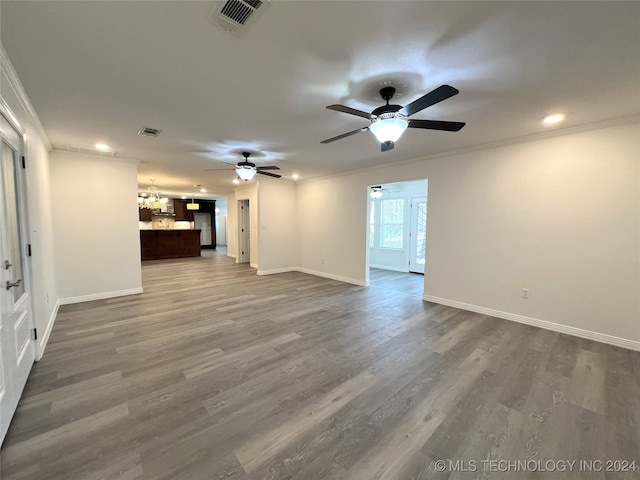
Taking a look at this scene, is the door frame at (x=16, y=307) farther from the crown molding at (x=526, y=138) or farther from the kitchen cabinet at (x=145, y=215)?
the kitchen cabinet at (x=145, y=215)

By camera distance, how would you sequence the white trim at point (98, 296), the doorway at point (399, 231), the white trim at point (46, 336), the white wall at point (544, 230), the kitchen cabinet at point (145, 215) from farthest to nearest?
the kitchen cabinet at point (145, 215), the doorway at point (399, 231), the white trim at point (98, 296), the white wall at point (544, 230), the white trim at point (46, 336)

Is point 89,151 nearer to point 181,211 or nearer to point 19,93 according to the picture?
point 19,93

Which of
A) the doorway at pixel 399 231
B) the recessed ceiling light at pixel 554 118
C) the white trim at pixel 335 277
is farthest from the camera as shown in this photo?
the doorway at pixel 399 231

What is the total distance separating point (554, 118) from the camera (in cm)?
293

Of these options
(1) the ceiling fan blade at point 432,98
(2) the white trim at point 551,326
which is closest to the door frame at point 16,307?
(1) the ceiling fan blade at point 432,98

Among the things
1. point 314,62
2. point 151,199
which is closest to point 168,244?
point 151,199

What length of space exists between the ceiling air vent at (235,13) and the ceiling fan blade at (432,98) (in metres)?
1.16

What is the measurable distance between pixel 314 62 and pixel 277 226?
5479 millimetres

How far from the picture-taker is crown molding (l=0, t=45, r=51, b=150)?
1840mm

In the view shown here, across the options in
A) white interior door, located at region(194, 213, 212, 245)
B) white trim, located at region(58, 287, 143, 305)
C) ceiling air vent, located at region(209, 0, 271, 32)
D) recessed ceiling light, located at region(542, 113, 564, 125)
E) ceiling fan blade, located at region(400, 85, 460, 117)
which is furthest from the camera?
white interior door, located at region(194, 213, 212, 245)

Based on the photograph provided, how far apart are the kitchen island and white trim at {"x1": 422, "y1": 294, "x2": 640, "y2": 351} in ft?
28.3

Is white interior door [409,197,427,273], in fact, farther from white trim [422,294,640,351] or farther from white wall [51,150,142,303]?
white wall [51,150,142,303]

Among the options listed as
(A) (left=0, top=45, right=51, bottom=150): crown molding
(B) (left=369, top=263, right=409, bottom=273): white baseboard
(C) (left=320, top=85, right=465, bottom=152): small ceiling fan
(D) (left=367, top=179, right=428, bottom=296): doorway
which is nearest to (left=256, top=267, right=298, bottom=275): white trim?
(D) (left=367, top=179, right=428, bottom=296): doorway

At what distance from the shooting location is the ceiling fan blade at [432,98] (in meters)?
1.72
